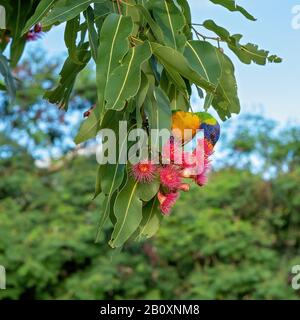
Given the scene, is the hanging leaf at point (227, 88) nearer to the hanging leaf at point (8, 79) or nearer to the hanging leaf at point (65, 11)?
the hanging leaf at point (65, 11)

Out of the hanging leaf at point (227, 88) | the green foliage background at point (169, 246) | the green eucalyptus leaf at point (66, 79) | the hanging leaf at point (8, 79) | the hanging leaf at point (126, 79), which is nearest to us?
the hanging leaf at point (126, 79)

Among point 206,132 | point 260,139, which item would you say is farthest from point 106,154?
point 260,139

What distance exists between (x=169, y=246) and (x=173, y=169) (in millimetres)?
3504

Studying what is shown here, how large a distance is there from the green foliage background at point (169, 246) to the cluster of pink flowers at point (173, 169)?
3133 mm

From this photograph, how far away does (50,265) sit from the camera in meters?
4.54

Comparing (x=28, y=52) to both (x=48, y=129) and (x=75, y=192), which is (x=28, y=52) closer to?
(x=48, y=129)

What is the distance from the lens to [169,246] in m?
4.74

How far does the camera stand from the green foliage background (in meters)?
4.46

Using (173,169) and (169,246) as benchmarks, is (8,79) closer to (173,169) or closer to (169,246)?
(173,169)

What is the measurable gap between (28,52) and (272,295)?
10.8ft

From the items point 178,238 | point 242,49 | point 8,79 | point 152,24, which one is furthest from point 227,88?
point 178,238

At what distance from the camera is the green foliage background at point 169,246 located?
14.6ft

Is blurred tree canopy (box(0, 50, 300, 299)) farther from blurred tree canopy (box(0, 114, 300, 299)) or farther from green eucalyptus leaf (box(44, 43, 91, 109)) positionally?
green eucalyptus leaf (box(44, 43, 91, 109))

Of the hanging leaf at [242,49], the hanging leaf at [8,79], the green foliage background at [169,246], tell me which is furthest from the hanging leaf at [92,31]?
the green foliage background at [169,246]
